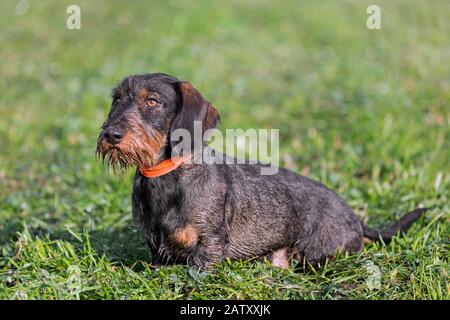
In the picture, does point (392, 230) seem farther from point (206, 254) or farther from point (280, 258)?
point (206, 254)

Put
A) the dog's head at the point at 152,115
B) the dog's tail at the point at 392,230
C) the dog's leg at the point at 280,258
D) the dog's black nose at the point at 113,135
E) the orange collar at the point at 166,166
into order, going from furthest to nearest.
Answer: the dog's tail at the point at 392,230
the dog's leg at the point at 280,258
the orange collar at the point at 166,166
the dog's head at the point at 152,115
the dog's black nose at the point at 113,135

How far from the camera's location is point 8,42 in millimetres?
14734

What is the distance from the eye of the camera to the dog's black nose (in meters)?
4.79

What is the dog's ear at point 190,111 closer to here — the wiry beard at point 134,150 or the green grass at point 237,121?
the wiry beard at point 134,150

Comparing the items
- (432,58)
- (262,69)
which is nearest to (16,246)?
(262,69)

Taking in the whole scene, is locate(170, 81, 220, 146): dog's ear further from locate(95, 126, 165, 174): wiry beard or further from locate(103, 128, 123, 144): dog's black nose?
locate(103, 128, 123, 144): dog's black nose

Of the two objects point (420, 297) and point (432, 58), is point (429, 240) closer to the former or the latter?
point (420, 297)

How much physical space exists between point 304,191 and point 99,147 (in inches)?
76.7

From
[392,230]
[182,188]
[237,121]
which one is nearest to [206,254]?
[182,188]

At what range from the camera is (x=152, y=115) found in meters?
5.08

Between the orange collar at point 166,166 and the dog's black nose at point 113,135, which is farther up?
the dog's black nose at point 113,135

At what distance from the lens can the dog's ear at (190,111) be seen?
503 cm

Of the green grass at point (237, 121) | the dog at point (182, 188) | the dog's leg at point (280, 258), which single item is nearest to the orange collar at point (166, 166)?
the dog at point (182, 188)

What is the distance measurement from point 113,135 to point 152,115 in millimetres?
415
